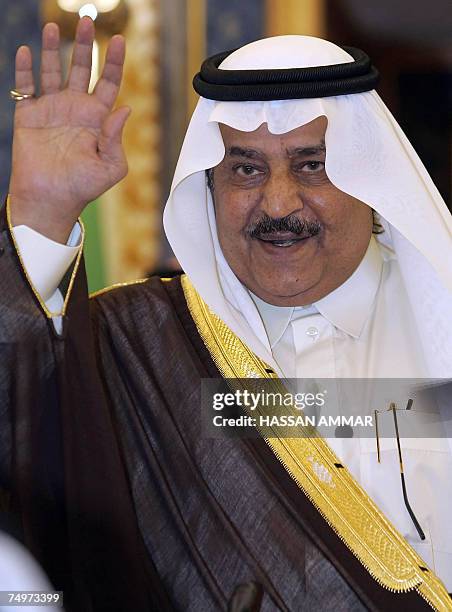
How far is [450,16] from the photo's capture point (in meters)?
5.10

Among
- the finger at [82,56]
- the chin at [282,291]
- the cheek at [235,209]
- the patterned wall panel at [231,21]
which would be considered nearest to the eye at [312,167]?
the cheek at [235,209]

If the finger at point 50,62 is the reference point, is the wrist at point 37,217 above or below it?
below

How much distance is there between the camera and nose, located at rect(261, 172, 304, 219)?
6.74ft

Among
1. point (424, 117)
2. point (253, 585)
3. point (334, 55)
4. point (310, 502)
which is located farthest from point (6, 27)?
point (253, 585)

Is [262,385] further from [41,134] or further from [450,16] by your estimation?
[450,16]

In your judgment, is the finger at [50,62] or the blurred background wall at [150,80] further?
the blurred background wall at [150,80]

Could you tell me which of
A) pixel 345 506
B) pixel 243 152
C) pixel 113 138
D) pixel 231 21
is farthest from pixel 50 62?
pixel 231 21

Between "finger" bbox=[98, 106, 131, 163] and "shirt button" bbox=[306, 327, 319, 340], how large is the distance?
0.53m

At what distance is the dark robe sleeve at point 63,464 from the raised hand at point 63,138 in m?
0.08

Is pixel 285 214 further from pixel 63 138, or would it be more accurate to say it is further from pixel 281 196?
pixel 63 138

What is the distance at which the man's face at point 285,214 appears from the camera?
2.08m

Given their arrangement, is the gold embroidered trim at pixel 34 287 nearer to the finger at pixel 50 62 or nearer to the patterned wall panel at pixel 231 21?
the finger at pixel 50 62

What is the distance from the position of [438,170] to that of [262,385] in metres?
3.39

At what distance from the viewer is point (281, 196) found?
6.75 ft
